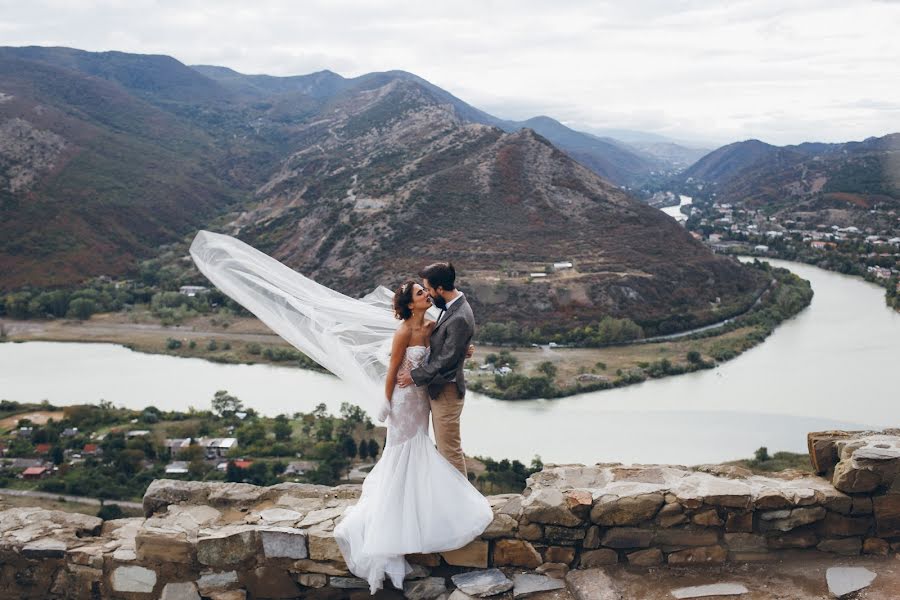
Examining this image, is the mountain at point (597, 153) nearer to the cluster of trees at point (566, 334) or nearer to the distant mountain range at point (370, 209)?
the distant mountain range at point (370, 209)

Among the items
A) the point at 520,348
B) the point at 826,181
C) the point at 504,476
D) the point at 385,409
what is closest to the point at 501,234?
the point at 520,348

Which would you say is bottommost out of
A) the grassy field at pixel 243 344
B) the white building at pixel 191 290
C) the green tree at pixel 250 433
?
the green tree at pixel 250 433

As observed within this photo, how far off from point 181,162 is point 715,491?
69510mm

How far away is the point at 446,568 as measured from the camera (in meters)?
3.46

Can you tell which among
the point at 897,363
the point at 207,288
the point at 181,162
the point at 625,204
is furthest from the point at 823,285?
the point at 181,162

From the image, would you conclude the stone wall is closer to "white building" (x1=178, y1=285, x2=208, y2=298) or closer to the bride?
the bride

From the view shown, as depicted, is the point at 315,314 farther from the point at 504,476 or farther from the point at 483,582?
the point at 504,476

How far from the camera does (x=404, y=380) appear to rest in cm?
353

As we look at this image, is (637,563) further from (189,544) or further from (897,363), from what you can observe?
(897,363)

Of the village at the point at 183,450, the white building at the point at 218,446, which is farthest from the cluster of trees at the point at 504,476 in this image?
the white building at the point at 218,446

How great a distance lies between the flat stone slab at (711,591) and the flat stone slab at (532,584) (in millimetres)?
516

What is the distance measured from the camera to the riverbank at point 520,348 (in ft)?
83.3

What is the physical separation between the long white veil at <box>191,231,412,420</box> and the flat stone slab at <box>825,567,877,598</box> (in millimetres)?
2230

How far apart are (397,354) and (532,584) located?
4.01 ft
